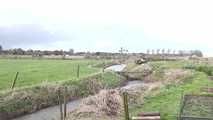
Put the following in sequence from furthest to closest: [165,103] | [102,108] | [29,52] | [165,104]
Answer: [29,52] < [165,103] < [165,104] < [102,108]

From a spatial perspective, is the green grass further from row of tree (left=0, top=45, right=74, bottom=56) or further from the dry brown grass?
row of tree (left=0, top=45, right=74, bottom=56)

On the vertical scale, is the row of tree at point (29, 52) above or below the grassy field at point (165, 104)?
above

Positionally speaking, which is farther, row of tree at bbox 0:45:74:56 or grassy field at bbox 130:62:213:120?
row of tree at bbox 0:45:74:56

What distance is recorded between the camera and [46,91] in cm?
2802

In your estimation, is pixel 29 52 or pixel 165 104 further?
pixel 29 52

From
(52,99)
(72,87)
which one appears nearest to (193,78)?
(72,87)

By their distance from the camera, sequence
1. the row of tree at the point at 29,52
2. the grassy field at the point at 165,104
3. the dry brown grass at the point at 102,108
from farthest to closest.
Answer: the row of tree at the point at 29,52 < the dry brown grass at the point at 102,108 < the grassy field at the point at 165,104

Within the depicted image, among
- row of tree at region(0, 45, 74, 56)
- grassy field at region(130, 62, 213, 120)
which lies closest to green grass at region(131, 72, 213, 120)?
grassy field at region(130, 62, 213, 120)

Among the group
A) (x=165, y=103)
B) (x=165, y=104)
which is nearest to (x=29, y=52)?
(x=165, y=103)

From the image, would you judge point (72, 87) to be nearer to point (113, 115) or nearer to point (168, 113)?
point (113, 115)

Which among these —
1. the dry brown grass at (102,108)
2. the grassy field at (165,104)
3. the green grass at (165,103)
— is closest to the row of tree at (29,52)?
the grassy field at (165,104)

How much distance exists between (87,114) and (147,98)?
4.99 metres

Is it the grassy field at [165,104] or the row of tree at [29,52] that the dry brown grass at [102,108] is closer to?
the grassy field at [165,104]

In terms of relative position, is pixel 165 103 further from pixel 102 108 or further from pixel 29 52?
pixel 29 52
